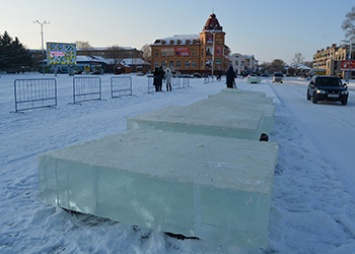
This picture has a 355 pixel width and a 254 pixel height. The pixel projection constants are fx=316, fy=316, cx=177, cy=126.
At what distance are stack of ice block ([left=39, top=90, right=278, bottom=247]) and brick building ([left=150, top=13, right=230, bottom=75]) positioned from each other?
257 ft

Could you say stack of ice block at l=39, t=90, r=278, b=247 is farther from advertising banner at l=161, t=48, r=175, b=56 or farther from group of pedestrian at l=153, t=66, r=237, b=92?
advertising banner at l=161, t=48, r=175, b=56

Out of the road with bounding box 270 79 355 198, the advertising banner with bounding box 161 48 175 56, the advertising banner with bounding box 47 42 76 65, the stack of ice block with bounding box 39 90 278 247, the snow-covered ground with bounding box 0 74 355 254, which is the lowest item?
the snow-covered ground with bounding box 0 74 355 254

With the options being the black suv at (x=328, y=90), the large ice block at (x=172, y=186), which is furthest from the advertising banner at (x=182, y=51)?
the large ice block at (x=172, y=186)

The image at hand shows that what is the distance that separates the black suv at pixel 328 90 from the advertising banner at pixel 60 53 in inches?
1868

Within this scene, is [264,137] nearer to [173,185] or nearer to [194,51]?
[173,185]

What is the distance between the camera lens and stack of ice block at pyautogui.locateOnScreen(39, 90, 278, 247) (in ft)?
8.54

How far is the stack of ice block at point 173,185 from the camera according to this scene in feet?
8.54

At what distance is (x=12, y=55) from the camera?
6731cm

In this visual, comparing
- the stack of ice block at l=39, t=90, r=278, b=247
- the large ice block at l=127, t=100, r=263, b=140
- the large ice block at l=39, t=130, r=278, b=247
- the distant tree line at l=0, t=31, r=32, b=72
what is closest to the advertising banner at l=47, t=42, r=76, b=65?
the distant tree line at l=0, t=31, r=32, b=72

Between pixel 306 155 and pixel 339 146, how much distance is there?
4.60 ft

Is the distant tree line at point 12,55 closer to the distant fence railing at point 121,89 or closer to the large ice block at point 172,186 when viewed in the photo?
the distant fence railing at point 121,89

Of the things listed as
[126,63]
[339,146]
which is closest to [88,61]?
[126,63]

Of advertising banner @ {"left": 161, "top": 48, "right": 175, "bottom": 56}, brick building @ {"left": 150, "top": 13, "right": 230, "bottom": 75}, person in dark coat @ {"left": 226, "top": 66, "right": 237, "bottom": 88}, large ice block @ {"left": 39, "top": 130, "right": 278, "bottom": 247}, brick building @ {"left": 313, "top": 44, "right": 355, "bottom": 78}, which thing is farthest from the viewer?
advertising banner @ {"left": 161, "top": 48, "right": 175, "bottom": 56}

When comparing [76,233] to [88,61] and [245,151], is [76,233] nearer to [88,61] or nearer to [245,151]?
[245,151]
